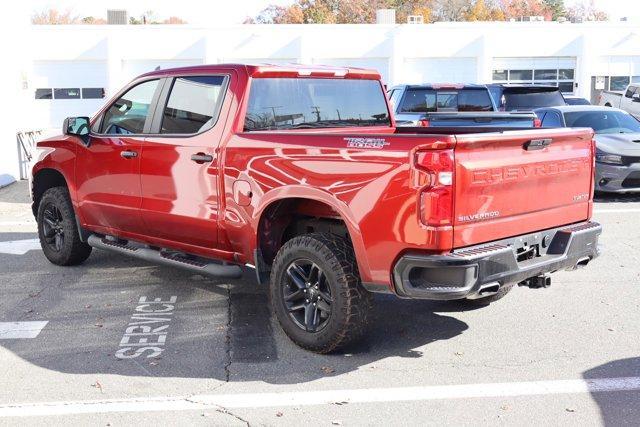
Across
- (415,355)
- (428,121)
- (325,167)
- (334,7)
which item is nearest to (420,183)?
(325,167)

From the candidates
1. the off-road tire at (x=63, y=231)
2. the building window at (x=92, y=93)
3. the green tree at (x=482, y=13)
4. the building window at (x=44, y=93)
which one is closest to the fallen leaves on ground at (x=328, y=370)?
the off-road tire at (x=63, y=231)

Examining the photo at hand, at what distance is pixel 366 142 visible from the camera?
4914 millimetres

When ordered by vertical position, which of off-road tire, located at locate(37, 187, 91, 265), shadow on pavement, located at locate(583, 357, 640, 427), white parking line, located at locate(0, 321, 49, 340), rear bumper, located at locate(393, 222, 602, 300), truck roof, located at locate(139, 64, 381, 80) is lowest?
white parking line, located at locate(0, 321, 49, 340)

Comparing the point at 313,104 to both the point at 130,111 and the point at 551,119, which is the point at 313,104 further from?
the point at 551,119

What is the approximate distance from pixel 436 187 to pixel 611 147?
29.8 ft

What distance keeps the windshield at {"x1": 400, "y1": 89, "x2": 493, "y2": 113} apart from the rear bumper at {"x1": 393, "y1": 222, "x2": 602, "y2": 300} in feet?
28.3

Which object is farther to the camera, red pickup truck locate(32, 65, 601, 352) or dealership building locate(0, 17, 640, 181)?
dealership building locate(0, 17, 640, 181)

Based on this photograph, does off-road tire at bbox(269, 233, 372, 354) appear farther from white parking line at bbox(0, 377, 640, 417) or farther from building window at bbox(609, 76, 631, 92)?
building window at bbox(609, 76, 631, 92)

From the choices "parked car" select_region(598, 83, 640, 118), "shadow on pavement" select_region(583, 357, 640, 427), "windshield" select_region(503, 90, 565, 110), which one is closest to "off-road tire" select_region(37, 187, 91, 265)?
"shadow on pavement" select_region(583, 357, 640, 427)

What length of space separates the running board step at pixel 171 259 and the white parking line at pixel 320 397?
4.93 ft

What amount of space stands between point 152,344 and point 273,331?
90 centimetres

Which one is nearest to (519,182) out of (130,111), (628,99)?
(130,111)

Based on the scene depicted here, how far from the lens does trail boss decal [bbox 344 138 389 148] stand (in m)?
4.82

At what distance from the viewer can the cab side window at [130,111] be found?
265 inches
